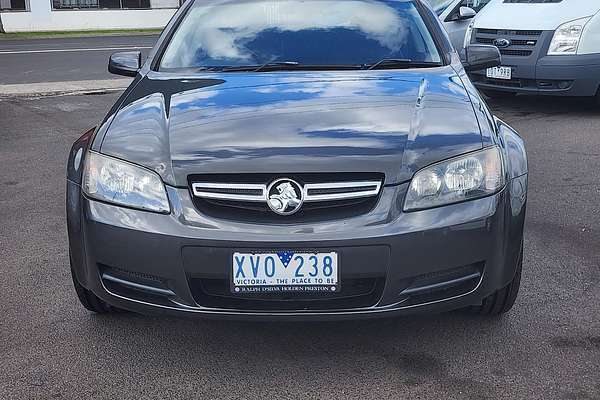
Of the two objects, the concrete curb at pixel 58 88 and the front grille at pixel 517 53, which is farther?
the concrete curb at pixel 58 88

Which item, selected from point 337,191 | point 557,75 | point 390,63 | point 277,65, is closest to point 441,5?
point 557,75

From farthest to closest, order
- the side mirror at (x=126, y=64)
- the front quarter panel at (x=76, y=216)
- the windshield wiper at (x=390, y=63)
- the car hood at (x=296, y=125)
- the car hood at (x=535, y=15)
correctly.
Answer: the car hood at (x=535, y=15) → the side mirror at (x=126, y=64) → the windshield wiper at (x=390, y=63) → the front quarter panel at (x=76, y=216) → the car hood at (x=296, y=125)

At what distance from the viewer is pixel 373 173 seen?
2662 millimetres

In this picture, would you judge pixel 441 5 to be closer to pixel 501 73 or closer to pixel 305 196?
pixel 501 73

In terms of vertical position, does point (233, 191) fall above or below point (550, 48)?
above

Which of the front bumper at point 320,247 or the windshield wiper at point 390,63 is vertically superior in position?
the windshield wiper at point 390,63

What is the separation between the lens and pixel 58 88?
1062 centimetres

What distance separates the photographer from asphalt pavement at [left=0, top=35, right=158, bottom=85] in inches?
495

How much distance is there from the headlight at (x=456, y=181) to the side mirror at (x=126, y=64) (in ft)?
7.17

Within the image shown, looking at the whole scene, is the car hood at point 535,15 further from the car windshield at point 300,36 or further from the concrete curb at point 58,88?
the concrete curb at point 58,88

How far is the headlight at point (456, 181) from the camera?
2672mm

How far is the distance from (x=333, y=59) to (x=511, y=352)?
163 cm

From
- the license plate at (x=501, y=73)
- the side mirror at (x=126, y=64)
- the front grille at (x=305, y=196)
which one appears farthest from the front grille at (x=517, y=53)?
the front grille at (x=305, y=196)

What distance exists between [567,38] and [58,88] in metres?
6.59
